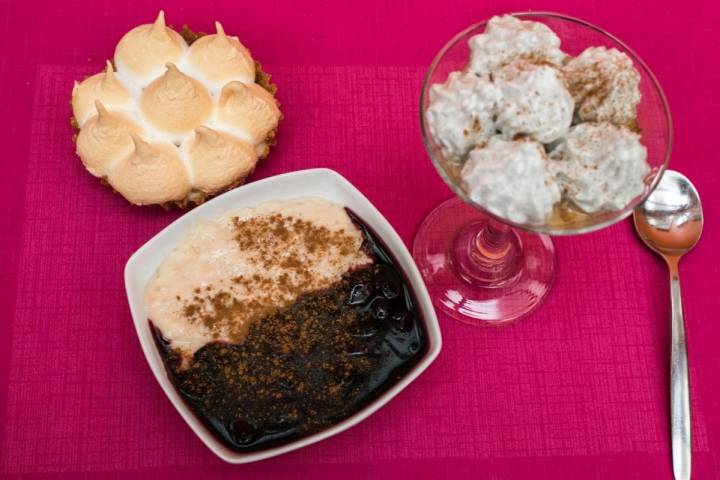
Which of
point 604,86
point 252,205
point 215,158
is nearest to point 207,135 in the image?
point 215,158

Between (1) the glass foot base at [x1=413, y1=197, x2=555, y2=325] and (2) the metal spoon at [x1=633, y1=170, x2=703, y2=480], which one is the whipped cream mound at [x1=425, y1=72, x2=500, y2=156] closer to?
(1) the glass foot base at [x1=413, y1=197, x2=555, y2=325]

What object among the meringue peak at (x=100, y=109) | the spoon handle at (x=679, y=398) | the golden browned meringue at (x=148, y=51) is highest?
the golden browned meringue at (x=148, y=51)

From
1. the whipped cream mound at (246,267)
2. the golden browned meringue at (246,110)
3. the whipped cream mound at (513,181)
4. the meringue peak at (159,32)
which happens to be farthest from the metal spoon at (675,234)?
the meringue peak at (159,32)

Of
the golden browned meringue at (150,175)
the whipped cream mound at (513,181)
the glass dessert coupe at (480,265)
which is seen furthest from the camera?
the glass dessert coupe at (480,265)

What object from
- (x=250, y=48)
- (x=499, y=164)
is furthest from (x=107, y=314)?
(x=499, y=164)

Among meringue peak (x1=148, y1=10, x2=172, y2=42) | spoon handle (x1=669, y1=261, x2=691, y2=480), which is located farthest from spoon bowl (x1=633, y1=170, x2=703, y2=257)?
meringue peak (x1=148, y1=10, x2=172, y2=42)

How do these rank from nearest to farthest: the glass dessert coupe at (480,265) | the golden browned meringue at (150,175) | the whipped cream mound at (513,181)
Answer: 1. the whipped cream mound at (513,181)
2. the golden browned meringue at (150,175)
3. the glass dessert coupe at (480,265)

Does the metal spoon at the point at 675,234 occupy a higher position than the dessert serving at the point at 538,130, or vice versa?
the dessert serving at the point at 538,130

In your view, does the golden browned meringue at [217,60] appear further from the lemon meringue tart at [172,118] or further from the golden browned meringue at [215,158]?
the golden browned meringue at [215,158]
